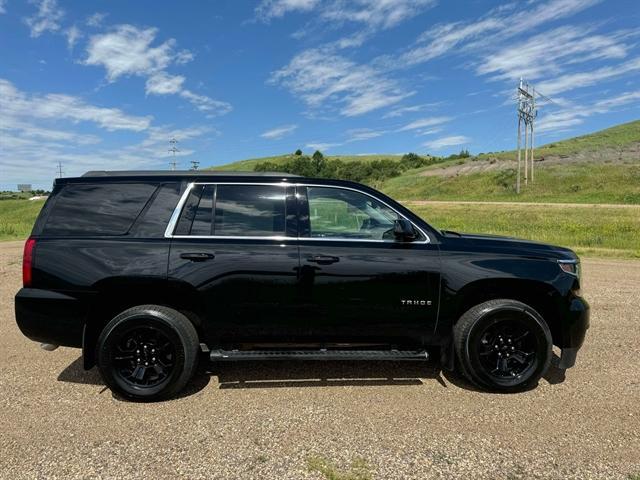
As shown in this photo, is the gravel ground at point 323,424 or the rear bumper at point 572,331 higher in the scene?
the rear bumper at point 572,331

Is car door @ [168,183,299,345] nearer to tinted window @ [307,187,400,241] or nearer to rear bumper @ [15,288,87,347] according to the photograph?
tinted window @ [307,187,400,241]

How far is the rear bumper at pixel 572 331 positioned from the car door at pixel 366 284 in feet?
3.84

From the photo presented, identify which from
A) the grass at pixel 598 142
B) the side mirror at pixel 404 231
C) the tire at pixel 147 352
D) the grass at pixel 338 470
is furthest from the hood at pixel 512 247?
the grass at pixel 598 142

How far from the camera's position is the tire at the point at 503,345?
383cm

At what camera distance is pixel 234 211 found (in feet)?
12.9

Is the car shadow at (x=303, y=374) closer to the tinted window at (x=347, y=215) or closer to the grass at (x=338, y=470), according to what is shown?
the grass at (x=338, y=470)

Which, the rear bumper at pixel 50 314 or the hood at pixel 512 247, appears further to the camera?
the hood at pixel 512 247

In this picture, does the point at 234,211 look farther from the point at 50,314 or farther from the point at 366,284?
the point at 50,314

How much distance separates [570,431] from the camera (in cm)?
323

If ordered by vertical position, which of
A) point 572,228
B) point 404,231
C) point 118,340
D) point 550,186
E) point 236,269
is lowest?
point 118,340

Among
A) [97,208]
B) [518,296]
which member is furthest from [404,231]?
[97,208]

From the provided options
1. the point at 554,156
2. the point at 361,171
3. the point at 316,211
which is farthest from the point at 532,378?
the point at 361,171

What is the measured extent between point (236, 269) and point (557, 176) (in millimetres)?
54253

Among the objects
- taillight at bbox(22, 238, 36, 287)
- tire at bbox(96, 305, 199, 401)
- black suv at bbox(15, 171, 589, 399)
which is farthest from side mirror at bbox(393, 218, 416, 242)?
taillight at bbox(22, 238, 36, 287)
